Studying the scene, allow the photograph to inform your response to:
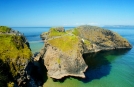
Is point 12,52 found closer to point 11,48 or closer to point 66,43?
point 11,48

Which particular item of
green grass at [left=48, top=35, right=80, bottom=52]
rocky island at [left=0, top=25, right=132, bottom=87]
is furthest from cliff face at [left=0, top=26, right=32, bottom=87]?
green grass at [left=48, top=35, right=80, bottom=52]

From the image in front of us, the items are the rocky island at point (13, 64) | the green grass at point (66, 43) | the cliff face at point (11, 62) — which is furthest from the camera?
the green grass at point (66, 43)

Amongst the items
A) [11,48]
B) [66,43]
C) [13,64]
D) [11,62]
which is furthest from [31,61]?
[66,43]

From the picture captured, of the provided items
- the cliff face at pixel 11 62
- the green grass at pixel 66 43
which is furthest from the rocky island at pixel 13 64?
the green grass at pixel 66 43

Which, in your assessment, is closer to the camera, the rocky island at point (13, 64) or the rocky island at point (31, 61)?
the rocky island at point (13, 64)

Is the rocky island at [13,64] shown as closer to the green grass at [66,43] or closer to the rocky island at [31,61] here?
the rocky island at [31,61]

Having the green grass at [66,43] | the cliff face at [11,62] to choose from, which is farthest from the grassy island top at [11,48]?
the green grass at [66,43]

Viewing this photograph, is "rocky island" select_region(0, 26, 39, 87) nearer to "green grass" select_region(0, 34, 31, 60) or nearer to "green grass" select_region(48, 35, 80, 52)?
"green grass" select_region(0, 34, 31, 60)

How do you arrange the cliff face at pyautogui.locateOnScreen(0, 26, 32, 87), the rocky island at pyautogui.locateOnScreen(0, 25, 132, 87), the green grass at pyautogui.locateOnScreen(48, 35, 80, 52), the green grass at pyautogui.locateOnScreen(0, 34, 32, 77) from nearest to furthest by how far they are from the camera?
the cliff face at pyautogui.locateOnScreen(0, 26, 32, 87)
the rocky island at pyautogui.locateOnScreen(0, 25, 132, 87)
the green grass at pyautogui.locateOnScreen(0, 34, 32, 77)
the green grass at pyautogui.locateOnScreen(48, 35, 80, 52)

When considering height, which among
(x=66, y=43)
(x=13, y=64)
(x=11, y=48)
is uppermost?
(x=11, y=48)

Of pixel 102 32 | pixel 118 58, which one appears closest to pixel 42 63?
pixel 118 58

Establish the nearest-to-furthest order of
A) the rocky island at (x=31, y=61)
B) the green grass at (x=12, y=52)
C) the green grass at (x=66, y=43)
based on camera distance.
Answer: the rocky island at (x=31, y=61) < the green grass at (x=12, y=52) < the green grass at (x=66, y=43)
